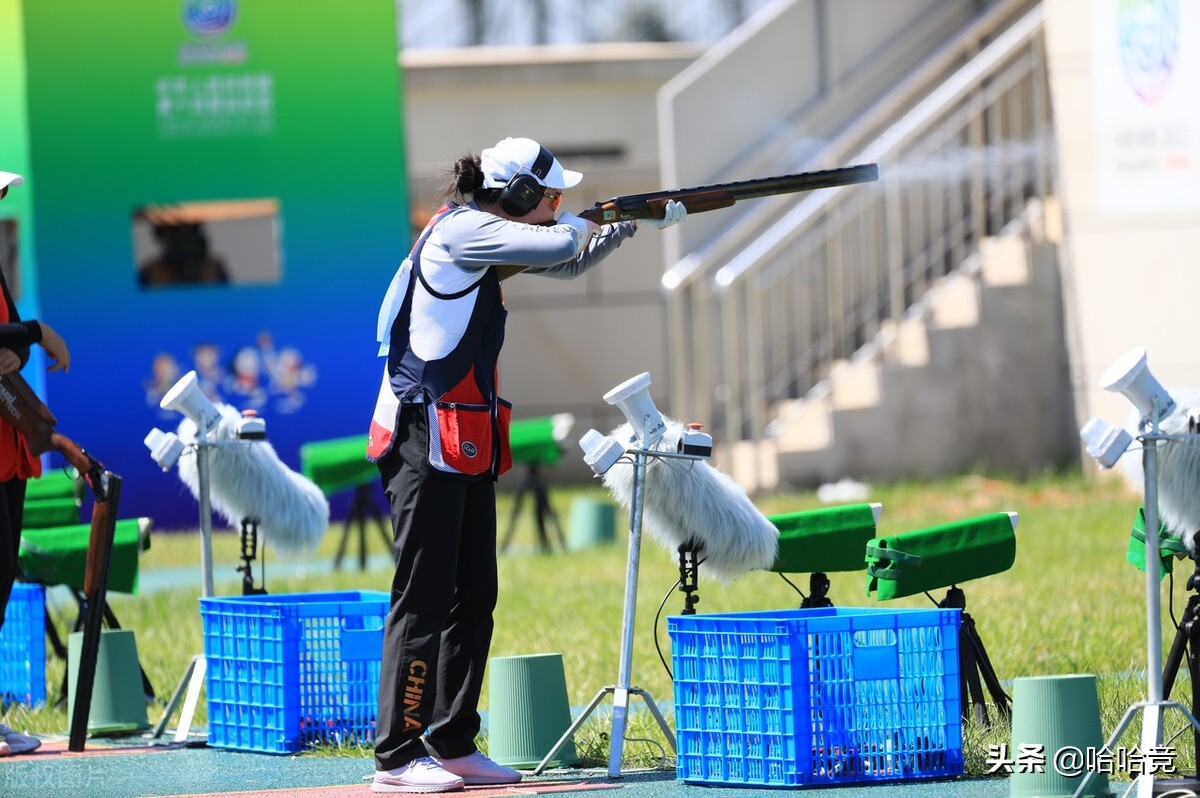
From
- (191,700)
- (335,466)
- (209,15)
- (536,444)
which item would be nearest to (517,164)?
(191,700)

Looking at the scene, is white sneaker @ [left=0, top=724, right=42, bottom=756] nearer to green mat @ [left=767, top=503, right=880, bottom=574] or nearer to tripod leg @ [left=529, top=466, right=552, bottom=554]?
green mat @ [left=767, top=503, right=880, bottom=574]

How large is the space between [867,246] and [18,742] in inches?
389

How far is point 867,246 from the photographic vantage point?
1558 centimetres

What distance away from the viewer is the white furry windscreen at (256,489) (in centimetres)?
726

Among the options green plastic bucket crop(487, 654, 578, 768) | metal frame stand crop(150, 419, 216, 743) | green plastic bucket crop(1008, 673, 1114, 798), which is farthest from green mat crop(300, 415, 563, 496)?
green plastic bucket crop(1008, 673, 1114, 798)

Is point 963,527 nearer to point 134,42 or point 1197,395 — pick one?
point 1197,395

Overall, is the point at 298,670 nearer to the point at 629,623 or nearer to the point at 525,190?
the point at 629,623

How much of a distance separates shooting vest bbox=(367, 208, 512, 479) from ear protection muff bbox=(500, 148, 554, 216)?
0.17 meters

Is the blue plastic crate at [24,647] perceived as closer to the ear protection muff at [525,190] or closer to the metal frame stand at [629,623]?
the metal frame stand at [629,623]

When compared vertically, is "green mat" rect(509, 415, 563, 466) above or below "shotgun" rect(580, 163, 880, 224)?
below

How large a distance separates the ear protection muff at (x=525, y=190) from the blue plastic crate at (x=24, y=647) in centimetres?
299

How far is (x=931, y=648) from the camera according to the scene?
5.82 metres

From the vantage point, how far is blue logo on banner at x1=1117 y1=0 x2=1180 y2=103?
44.2ft

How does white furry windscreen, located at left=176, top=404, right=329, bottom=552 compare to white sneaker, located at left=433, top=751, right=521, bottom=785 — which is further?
white furry windscreen, located at left=176, top=404, right=329, bottom=552
